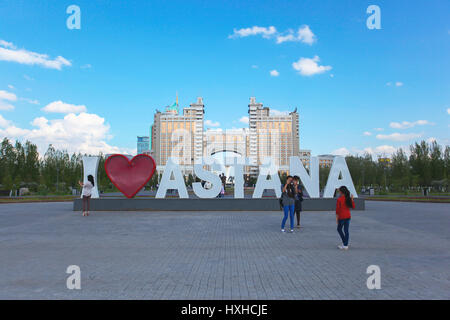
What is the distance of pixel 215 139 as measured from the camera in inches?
5901

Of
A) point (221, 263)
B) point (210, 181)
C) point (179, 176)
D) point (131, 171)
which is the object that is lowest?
point (221, 263)

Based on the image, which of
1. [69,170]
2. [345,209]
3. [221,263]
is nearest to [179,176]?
[345,209]

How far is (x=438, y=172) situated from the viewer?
164 ft

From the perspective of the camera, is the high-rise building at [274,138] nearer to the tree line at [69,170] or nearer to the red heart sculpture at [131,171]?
the tree line at [69,170]

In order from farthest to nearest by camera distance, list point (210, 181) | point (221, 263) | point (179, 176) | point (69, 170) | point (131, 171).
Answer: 1. point (69, 170)
2. point (179, 176)
3. point (210, 181)
4. point (131, 171)
5. point (221, 263)

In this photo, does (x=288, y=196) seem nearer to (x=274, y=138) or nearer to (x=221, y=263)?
(x=221, y=263)

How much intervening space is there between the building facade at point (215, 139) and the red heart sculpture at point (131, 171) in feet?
413

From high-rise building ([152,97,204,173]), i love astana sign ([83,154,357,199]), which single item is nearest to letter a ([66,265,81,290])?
i love astana sign ([83,154,357,199])

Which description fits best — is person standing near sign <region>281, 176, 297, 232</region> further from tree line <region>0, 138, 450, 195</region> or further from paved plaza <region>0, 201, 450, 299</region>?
tree line <region>0, 138, 450, 195</region>

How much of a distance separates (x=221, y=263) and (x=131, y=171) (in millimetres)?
13753

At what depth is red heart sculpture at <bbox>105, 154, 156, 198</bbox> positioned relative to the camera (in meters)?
19.4

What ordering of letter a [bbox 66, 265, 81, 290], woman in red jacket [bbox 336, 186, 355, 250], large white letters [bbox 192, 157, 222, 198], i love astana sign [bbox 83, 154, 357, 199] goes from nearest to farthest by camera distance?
1. letter a [bbox 66, 265, 81, 290]
2. woman in red jacket [bbox 336, 186, 355, 250]
3. i love astana sign [bbox 83, 154, 357, 199]
4. large white letters [bbox 192, 157, 222, 198]

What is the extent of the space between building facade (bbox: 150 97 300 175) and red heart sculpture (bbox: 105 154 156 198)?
126 meters
